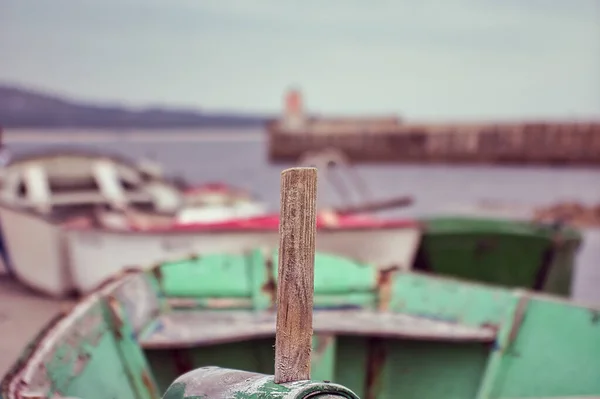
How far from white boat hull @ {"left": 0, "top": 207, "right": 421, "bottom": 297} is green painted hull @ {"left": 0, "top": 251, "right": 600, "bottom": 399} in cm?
143

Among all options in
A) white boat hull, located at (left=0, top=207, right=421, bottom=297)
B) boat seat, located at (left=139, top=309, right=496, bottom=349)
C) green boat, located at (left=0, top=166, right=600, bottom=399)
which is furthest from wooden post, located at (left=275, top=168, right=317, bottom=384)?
white boat hull, located at (left=0, top=207, right=421, bottom=297)

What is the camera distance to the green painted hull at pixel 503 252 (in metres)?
6.56

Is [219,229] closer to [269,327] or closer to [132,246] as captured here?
[132,246]

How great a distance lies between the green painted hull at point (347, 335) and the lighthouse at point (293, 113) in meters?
43.0

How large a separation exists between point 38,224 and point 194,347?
166 inches

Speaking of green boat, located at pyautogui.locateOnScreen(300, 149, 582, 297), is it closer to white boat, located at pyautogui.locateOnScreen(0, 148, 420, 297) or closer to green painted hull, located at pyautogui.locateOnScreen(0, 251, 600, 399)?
white boat, located at pyautogui.locateOnScreen(0, 148, 420, 297)

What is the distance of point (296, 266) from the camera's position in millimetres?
1773

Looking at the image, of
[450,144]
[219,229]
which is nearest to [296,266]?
[219,229]

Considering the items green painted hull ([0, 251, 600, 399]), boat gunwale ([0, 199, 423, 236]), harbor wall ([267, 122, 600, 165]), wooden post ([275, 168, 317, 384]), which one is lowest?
harbor wall ([267, 122, 600, 165])

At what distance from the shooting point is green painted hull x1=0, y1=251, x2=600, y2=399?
3.30 meters

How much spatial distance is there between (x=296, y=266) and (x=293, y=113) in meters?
47.6

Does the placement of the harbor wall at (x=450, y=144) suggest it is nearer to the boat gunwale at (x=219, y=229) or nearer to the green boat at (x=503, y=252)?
the green boat at (x=503, y=252)

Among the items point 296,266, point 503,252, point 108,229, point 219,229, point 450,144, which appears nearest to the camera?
point 296,266

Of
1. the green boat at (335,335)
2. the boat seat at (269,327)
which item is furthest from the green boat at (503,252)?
the boat seat at (269,327)
